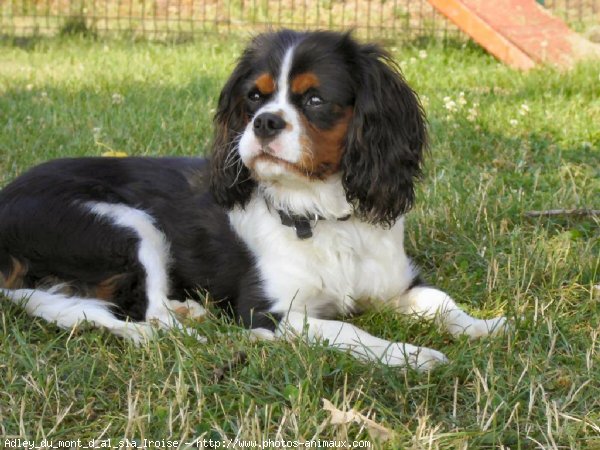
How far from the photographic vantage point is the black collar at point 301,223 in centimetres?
329

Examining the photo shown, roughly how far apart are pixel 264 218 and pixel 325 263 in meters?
0.28

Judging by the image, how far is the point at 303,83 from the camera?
10.1 feet

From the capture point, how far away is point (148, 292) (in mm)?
3416

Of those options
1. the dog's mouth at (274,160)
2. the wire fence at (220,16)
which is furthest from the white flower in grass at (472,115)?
the wire fence at (220,16)

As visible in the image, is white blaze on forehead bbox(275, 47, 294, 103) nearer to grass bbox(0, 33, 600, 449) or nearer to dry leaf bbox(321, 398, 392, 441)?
grass bbox(0, 33, 600, 449)

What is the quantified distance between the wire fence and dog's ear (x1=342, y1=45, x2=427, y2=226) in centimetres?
555

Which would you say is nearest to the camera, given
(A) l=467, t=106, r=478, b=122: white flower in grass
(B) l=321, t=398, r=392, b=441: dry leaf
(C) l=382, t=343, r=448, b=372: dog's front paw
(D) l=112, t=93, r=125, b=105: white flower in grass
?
(B) l=321, t=398, r=392, b=441: dry leaf

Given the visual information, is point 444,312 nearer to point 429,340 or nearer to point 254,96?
point 429,340

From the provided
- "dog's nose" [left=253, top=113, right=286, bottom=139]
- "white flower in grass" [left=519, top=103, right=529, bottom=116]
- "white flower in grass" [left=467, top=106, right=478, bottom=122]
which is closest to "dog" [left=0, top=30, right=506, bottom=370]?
"dog's nose" [left=253, top=113, right=286, bottom=139]

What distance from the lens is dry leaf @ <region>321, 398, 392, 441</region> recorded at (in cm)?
223

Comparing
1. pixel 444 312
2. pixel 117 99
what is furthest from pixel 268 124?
pixel 117 99

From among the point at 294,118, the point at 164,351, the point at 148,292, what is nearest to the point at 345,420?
the point at 164,351

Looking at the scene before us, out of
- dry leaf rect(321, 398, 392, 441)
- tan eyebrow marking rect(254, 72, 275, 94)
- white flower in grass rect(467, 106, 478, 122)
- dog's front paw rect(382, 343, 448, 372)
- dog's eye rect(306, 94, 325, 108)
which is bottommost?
white flower in grass rect(467, 106, 478, 122)

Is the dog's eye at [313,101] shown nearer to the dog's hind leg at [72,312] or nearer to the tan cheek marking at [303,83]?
the tan cheek marking at [303,83]
